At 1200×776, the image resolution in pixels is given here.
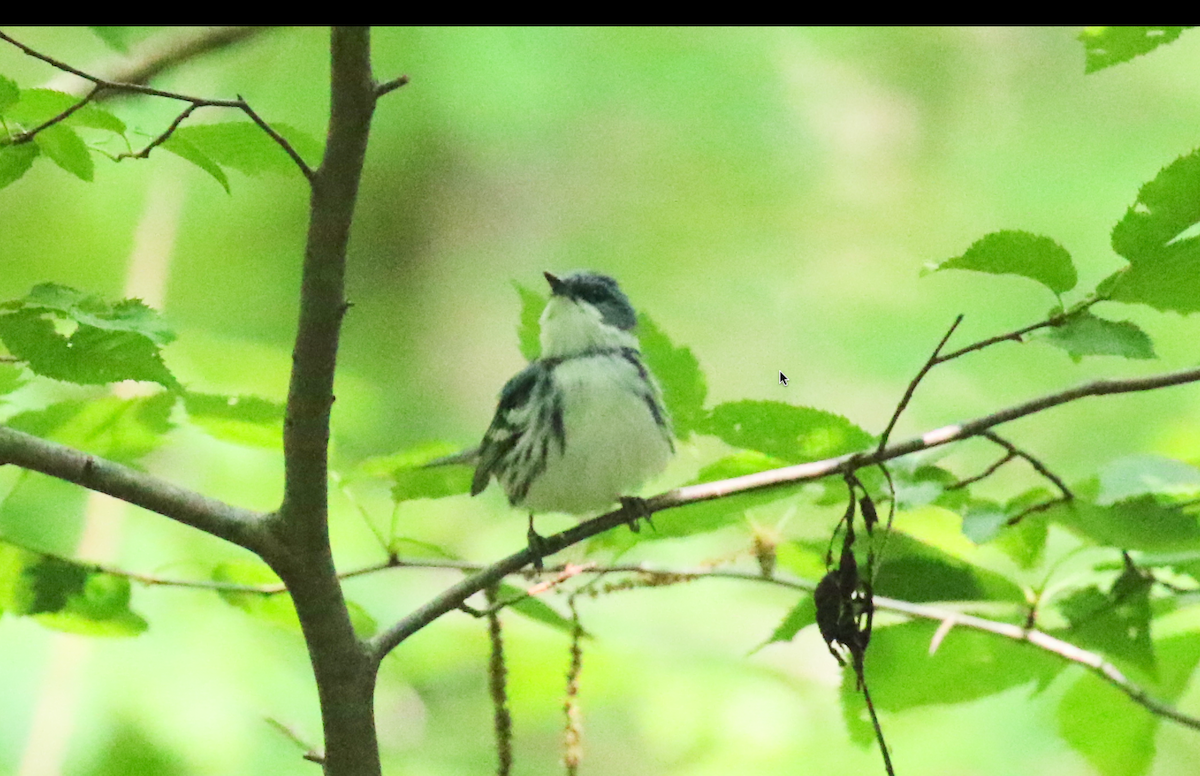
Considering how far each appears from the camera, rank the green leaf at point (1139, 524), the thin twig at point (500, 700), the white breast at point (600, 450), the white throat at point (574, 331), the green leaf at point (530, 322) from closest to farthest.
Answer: the green leaf at point (1139, 524), the thin twig at point (500, 700), the green leaf at point (530, 322), the white breast at point (600, 450), the white throat at point (574, 331)

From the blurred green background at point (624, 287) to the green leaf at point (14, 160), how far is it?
71cm

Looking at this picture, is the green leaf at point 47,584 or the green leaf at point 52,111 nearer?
the green leaf at point 52,111

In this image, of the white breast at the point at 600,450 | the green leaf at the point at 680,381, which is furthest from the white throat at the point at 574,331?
the green leaf at the point at 680,381

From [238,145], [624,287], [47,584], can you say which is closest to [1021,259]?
[238,145]

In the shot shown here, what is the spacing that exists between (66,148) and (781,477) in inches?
21.4

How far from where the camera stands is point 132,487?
28.6 inches

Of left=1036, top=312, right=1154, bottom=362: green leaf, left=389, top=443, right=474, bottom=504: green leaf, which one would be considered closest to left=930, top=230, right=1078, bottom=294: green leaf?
left=1036, top=312, right=1154, bottom=362: green leaf

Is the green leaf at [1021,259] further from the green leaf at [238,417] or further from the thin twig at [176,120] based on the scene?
the green leaf at [238,417]

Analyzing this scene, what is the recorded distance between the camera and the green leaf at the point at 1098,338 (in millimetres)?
694

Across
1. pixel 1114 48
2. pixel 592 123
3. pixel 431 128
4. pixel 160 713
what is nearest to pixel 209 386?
pixel 160 713

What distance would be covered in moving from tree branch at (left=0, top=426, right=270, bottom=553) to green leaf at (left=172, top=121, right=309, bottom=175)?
23cm

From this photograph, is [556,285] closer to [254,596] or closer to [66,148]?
[254,596]

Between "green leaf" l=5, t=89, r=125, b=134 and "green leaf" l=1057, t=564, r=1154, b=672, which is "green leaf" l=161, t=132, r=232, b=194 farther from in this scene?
"green leaf" l=1057, t=564, r=1154, b=672

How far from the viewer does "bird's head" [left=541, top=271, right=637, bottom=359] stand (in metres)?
1.39
